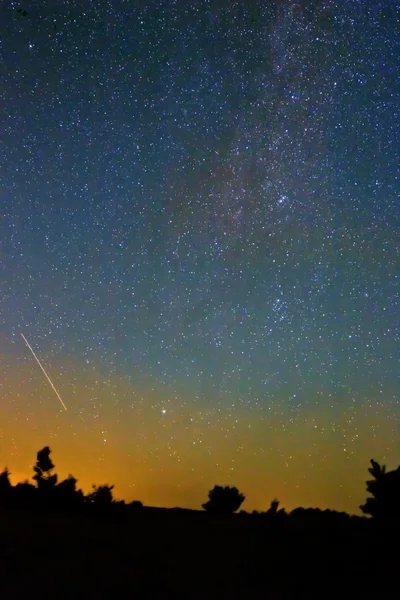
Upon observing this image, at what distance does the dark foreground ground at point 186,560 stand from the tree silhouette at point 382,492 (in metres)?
1.64

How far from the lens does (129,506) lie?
19516 mm

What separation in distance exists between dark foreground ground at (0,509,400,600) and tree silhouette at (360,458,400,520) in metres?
1.64

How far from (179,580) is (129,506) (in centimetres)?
891

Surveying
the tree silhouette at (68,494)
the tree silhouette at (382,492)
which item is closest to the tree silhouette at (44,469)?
the tree silhouette at (68,494)

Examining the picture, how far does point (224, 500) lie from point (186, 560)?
1327 centimetres

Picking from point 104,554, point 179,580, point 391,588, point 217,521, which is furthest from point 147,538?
point 391,588

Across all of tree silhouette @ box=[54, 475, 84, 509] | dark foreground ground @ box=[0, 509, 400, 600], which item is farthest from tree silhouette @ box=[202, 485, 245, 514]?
dark foreground ground @ box=[0, 509, 400, 600]

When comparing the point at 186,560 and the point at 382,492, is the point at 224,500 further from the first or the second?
the point at 186,560

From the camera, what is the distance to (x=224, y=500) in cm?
2512

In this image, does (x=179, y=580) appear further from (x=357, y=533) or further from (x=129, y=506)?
(x=129, y=506)

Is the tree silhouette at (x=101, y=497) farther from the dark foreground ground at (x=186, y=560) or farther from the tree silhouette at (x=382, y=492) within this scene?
the tree silhouette at (x=382, y=492)

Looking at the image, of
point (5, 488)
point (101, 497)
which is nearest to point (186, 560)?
point (101, 497)

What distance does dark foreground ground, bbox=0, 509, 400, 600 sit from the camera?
411 inches

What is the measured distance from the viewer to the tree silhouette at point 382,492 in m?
17.6
